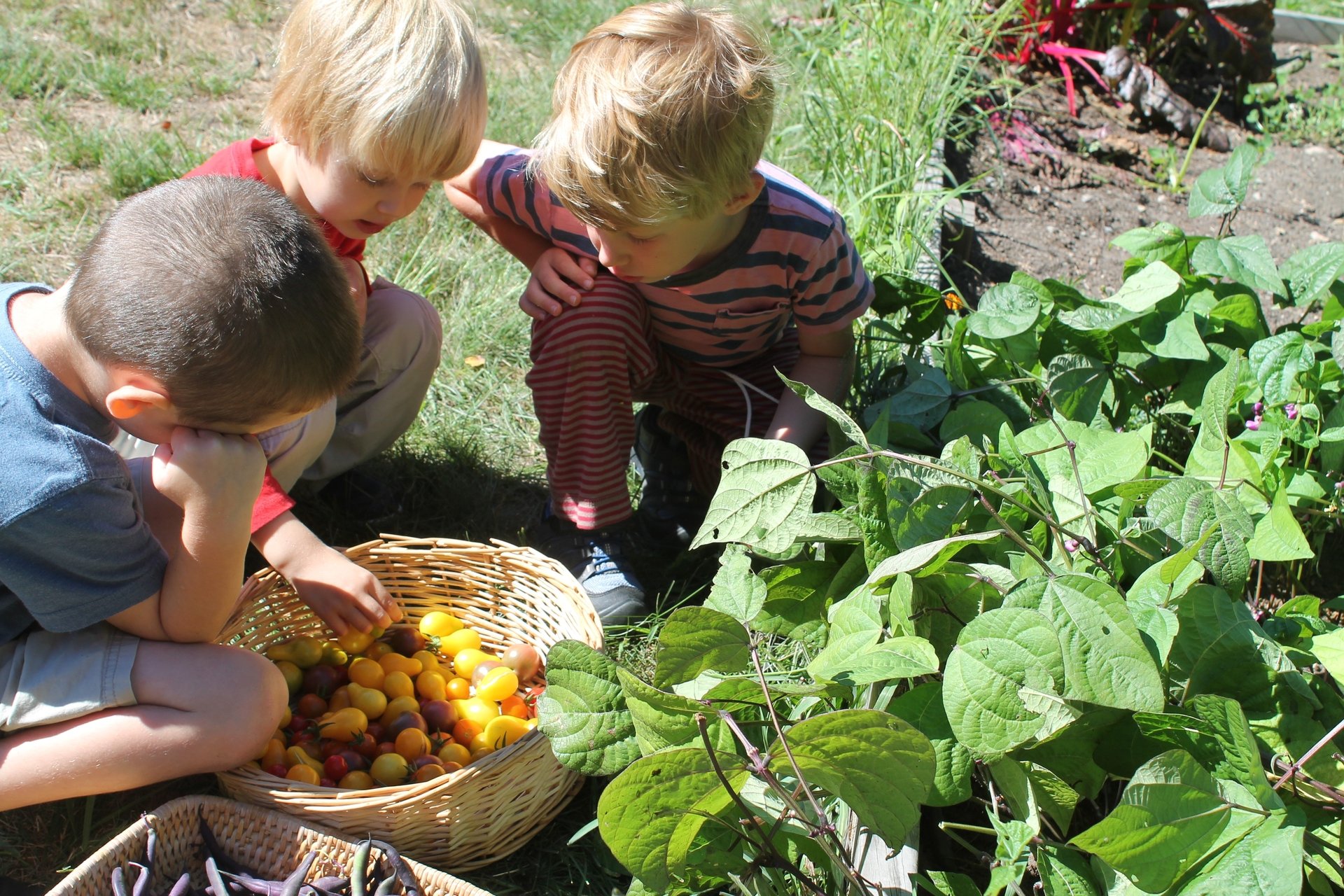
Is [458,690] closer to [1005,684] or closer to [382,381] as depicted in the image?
[382,381]

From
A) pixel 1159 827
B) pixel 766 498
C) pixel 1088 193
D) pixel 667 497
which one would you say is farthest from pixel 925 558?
pixel 1088 193

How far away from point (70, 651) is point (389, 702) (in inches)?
21.2

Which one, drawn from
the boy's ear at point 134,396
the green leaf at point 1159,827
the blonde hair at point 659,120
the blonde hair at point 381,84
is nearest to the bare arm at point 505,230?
the blonde hair at point 381,84

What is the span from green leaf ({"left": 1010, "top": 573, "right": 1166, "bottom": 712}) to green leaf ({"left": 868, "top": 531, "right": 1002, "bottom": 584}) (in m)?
0.09

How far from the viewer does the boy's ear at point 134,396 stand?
53.4 inches

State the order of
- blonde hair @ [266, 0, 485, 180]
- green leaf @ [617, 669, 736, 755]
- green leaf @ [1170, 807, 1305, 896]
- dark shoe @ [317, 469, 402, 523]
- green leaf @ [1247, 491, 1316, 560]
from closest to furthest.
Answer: green leaf @ [1170, 807, 1305, 896] → green leaf @ [617, 669, 736, 755] → green leaf @ [1247, 491, 1316, 560] → blonde hair @ [266, 0, 485, 180] → dark shoe @ [317, 469, 402, 523]

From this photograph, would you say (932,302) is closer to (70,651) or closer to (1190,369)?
(1190,369)

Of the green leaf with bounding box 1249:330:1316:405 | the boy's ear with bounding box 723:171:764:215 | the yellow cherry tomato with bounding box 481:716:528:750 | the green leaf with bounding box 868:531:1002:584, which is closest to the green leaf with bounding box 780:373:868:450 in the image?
the green leaf with bounding box 868:531:1002:584

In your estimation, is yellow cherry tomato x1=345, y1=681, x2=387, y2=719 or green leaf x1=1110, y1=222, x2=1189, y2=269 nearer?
yellow cherry tomato x1=345, y1=681, x2=387, y2=719

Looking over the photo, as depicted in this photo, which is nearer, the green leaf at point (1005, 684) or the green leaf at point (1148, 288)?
the green leaf at point (1005, 684)

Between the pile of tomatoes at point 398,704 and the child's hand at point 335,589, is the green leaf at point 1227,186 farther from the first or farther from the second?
the child's hand at point 335,589

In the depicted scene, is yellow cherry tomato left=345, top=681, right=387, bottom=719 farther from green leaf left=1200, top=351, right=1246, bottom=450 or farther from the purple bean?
green leaf left=1200, top=351, right=1246, bottom=450

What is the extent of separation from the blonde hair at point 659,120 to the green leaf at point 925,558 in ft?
2.35

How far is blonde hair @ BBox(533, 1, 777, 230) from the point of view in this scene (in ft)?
5.46
